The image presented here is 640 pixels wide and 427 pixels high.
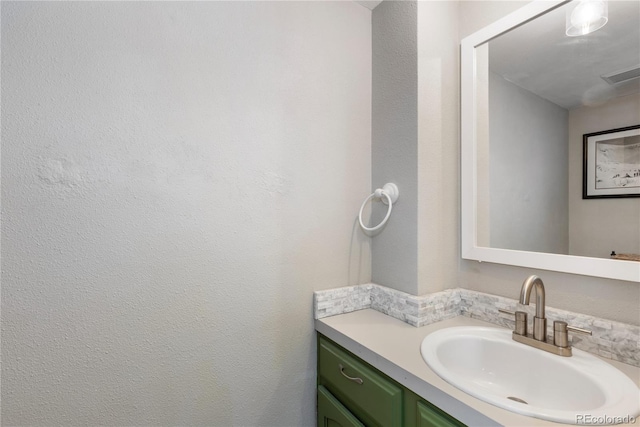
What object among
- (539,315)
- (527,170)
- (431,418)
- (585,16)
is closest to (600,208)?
(527,170)

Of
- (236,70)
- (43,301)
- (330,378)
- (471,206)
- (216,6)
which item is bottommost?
(330,378)

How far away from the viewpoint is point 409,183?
4.08ft

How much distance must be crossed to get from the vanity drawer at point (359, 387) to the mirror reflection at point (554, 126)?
28.5 inches

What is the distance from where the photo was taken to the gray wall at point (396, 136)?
123 cm

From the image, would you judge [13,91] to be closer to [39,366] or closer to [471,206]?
[39,366]

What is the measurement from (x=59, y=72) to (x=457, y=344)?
159 cm

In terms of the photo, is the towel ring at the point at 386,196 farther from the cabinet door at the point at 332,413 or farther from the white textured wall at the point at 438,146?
the cabinet door at the point at 332,413

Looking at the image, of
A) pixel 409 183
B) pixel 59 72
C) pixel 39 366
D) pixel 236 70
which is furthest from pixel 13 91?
pixel 409 183

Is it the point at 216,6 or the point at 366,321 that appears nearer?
the point at 216,6

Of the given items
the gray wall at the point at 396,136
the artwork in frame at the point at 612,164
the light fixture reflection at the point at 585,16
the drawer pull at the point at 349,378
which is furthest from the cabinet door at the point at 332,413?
the light fixture reflection at the point at 585,16

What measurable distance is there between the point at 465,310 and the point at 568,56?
1.04 metres

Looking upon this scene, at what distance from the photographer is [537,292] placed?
0.92 m

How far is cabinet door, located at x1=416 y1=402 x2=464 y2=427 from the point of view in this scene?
743 mm

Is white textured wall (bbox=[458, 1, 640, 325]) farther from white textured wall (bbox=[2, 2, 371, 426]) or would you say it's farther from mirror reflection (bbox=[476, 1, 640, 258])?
white textured wall (bbox=[2, 2, 371, 426])
